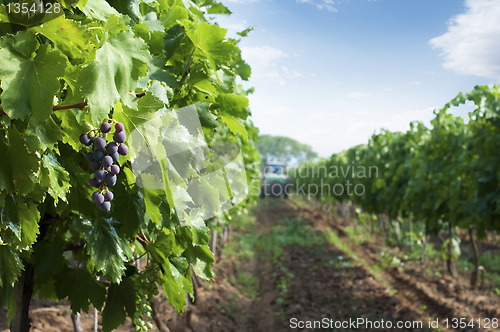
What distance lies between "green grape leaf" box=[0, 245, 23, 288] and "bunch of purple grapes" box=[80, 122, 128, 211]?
1.65 feet

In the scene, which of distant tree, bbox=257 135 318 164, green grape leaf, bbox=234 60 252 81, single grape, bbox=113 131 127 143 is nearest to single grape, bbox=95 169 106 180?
single grape, bbox=113 131 127 143

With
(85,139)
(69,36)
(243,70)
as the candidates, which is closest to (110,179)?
(85,139)

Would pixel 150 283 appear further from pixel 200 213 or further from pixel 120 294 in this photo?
pixel 200 213

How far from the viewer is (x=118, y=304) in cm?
193

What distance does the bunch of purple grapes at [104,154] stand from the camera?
3.64 ft

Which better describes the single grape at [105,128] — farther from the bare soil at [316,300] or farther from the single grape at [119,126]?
the bare soil at [316,300]

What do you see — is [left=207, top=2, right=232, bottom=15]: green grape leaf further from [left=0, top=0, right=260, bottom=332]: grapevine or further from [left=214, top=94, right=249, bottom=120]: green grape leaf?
[left=214, top=94, right=249, bottom=120]: green grape leaf

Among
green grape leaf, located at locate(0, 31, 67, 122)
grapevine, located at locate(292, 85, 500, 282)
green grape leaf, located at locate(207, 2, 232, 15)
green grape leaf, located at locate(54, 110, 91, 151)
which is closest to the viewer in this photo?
green grape leaf, located at locate(0, 31, 67, 122)

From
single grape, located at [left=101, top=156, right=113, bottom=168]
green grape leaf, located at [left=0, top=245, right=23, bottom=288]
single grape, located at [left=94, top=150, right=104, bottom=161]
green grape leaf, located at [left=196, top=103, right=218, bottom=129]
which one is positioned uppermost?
green grape leaf, located at [left=196, top=103, right=218, bottom=129]

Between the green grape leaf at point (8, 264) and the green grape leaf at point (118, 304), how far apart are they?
1.93 ft

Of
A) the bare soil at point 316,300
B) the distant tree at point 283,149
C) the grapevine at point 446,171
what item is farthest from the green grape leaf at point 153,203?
the distant tree at point 283,149

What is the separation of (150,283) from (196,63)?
3.49 ft

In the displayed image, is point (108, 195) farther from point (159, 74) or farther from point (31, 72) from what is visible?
point (159, 74)

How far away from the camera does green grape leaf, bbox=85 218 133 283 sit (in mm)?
1543
